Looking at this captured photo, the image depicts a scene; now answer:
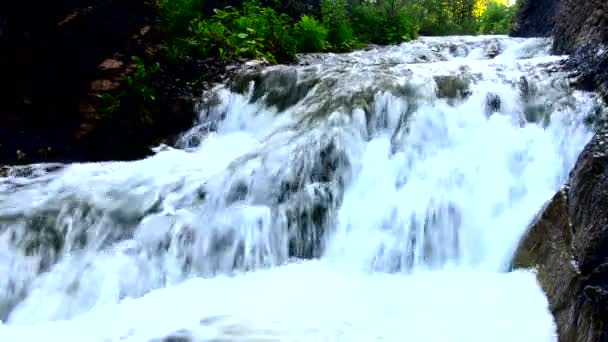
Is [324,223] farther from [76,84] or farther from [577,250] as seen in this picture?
[76,84]

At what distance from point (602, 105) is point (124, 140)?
595 cm

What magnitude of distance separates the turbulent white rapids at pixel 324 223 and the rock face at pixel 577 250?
0.58 feet

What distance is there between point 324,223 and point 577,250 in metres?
2.25

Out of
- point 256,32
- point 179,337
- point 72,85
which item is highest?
point 256,32

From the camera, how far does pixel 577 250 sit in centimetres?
332

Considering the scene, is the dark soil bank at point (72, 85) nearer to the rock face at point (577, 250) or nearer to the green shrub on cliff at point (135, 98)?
the green shrub on cliff at point (135, 98)

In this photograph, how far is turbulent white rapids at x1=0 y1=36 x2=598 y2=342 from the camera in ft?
12.9

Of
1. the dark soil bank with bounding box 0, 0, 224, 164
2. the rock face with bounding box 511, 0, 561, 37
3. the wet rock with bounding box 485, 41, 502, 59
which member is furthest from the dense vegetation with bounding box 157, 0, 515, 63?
the wet rock with bounding box 485, 41, 502, 59

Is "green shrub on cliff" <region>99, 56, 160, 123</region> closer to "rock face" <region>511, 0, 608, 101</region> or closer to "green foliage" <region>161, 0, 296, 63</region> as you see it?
"green foliage" <region>161, 0, 296, 63</region>

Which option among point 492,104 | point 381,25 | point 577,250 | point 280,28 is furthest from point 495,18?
point 577,250

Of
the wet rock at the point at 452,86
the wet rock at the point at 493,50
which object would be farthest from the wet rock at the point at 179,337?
the wet rock at the point at 493,50

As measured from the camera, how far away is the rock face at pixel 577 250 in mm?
2924

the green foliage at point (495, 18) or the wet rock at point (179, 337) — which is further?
the green foliage at point (495, 18)

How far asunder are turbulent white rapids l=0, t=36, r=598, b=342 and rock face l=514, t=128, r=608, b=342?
0.58 feet
